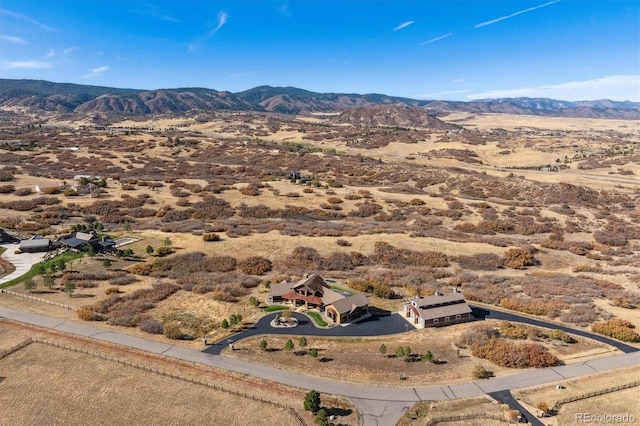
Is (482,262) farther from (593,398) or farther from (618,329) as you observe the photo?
(593,398)

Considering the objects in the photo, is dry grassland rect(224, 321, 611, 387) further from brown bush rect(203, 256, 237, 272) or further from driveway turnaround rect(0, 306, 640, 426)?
brown bush rect(203, 256, 237, 272)

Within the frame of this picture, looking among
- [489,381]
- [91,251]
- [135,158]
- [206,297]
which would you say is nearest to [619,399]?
[489,381]

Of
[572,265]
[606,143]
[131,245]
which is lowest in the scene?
[572,265]

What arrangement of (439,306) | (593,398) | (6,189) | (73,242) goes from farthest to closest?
1. (6,189)
2. (73,242)
3. (439,306)
4. (593,398)

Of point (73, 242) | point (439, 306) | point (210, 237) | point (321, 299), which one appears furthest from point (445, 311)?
point (73, 242)

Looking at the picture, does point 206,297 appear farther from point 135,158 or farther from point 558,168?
point 558,168

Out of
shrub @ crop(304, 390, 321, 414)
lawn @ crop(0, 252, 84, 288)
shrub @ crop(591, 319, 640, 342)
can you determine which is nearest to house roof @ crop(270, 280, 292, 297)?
shrub @ crop(304, 390, 321, 414)
